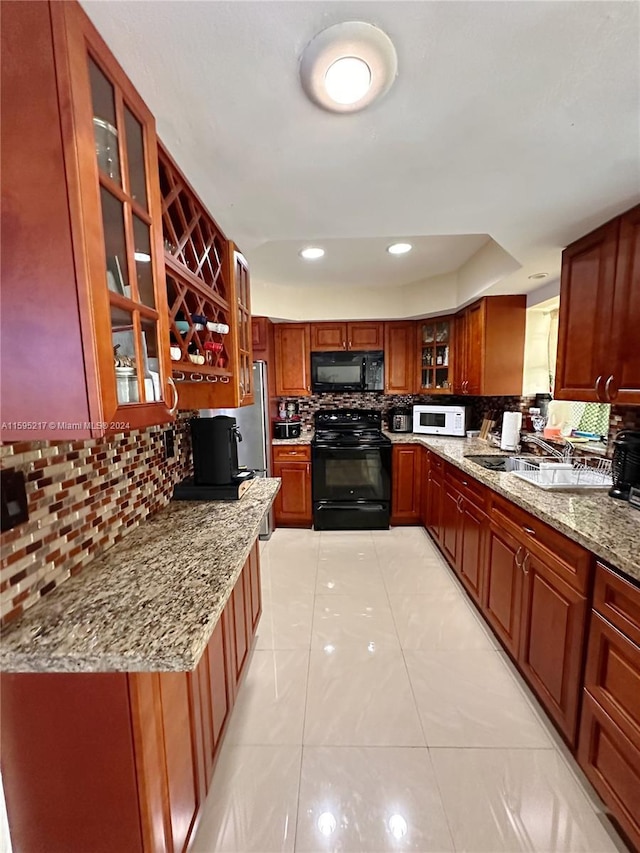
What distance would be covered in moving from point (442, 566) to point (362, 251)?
2537 millimetres

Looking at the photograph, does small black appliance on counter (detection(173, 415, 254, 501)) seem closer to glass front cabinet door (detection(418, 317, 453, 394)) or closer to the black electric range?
the black electric range

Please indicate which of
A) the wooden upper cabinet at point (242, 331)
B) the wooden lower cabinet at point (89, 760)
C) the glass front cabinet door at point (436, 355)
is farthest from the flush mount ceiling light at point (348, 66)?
the glass front cabinet door at point (436, 355)

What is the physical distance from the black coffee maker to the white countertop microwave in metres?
2.44

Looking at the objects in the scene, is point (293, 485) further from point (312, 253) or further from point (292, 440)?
point (312, 253)

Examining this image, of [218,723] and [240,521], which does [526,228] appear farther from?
[218,723]

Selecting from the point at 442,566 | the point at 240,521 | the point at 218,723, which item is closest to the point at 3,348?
the point at 240,521

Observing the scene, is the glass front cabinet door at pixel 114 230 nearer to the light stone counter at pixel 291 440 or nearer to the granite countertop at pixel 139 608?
the granite countertop at pixel 139 608

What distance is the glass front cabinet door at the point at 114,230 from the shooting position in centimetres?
69

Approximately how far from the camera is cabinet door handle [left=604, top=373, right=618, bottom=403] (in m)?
1.59

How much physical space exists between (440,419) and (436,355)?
0.67 m

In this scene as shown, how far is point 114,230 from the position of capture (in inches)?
32.4

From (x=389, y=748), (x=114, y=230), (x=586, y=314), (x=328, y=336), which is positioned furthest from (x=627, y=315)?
(x=328, y=336)

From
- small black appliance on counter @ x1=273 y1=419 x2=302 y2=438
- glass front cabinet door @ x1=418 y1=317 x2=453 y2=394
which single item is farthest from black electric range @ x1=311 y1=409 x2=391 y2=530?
glass front cabinet door @ x1=418 y1=317 x2=453 y2=394

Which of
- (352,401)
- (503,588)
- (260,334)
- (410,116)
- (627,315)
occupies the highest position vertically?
(410,116)
